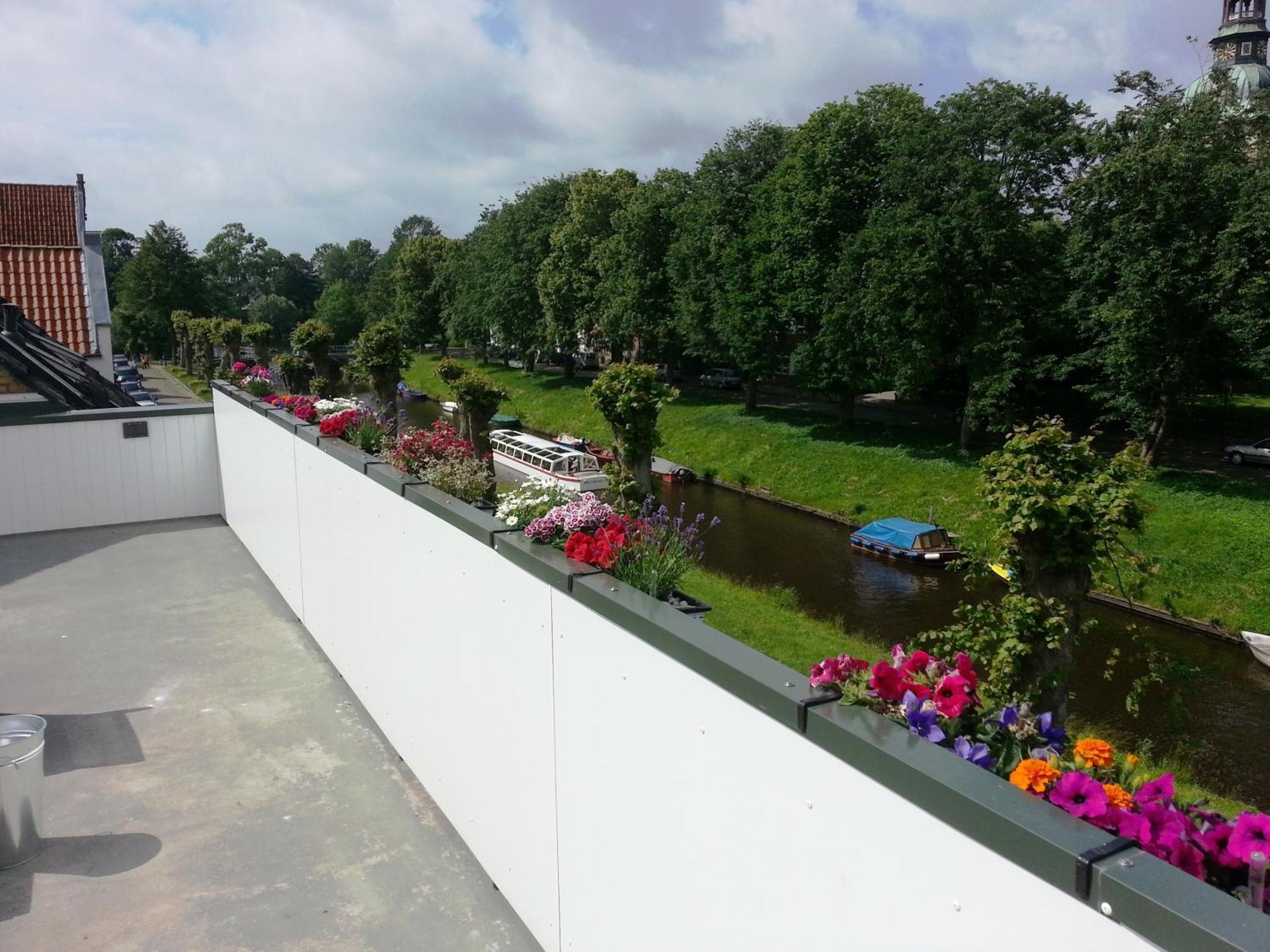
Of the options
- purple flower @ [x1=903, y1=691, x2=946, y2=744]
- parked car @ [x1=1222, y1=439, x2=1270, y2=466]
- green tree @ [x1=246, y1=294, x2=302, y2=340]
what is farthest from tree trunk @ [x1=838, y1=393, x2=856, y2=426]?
green tree @ [x1=246, y1=294, x2=302, y2=340]

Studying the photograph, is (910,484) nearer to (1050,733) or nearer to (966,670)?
(966,670)

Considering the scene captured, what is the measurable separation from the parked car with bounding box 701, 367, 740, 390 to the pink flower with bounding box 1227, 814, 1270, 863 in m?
37.4

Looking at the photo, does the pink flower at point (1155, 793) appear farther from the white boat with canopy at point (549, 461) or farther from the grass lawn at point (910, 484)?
the white boat with canopy at point (549, 461)

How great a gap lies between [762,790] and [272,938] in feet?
9.17

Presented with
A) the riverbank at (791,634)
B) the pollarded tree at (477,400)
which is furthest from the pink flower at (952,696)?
the pollarded tree at (477,400)

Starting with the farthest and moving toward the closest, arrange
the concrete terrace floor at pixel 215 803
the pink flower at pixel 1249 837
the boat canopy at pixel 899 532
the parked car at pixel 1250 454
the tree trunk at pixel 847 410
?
the tree trunk at pixel 847 410
the parked car at pixel 1250 454
the boat canopy at pixel 899 532
the concrete terrace floor at pixel 215 803
the pink flower at pixel 1249 837

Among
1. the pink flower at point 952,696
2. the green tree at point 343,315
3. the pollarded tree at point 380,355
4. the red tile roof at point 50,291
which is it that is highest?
the green tree at point 343,315

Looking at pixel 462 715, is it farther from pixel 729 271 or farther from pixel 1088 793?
pixel 729 271

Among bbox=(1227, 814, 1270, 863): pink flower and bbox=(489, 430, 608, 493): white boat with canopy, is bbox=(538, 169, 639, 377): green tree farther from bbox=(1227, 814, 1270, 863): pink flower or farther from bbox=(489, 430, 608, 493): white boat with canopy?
bbox=(1227, 814, 1270, 863): pink flower

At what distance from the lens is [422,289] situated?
61719 millimetres

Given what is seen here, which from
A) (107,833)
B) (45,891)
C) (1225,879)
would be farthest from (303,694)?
(1225,879)

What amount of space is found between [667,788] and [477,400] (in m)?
14.7

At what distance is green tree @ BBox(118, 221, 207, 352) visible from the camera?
51.2 meters

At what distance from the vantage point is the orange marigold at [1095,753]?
202cm
